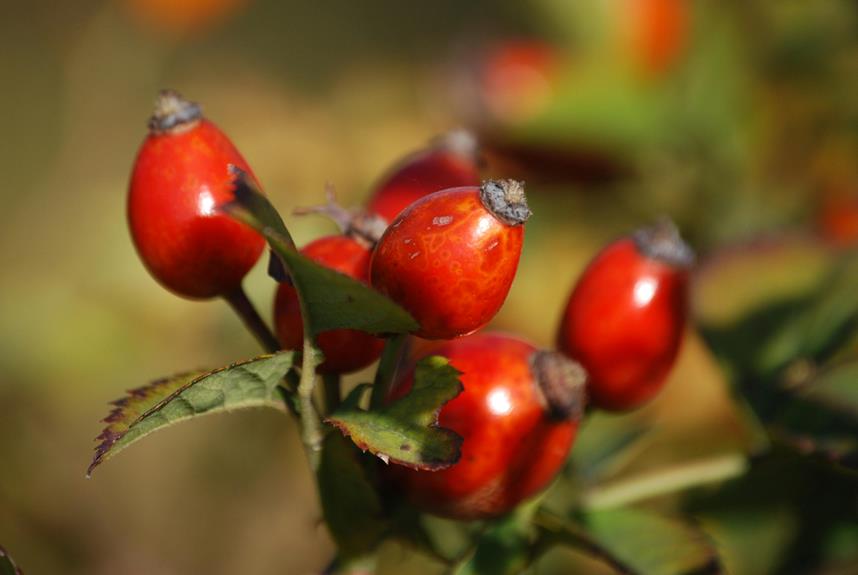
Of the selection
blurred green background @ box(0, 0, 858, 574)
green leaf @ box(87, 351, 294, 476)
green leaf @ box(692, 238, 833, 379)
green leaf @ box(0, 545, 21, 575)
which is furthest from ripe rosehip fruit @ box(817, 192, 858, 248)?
green leaf @ box(0, 545, 21, 575)

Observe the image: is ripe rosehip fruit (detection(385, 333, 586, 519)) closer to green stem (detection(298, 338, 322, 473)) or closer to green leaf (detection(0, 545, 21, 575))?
green stem (detection(298, 338, 322, 473))

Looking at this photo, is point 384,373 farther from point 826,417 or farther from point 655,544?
point 826,417

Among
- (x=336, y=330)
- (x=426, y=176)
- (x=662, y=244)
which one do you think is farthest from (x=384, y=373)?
(x=662, y=244)

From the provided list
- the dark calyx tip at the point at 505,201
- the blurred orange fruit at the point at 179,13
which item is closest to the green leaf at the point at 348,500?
the dark calyx tip at the point at 505,201

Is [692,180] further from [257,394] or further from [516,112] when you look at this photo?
[257,394]

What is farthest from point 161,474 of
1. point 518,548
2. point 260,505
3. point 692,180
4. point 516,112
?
point 518,548
